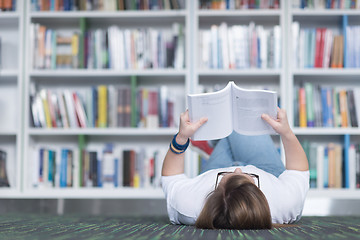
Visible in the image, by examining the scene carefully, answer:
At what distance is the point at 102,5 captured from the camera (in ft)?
9.92

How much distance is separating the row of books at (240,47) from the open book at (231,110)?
1.42 m

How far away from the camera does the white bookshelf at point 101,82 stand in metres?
2.92

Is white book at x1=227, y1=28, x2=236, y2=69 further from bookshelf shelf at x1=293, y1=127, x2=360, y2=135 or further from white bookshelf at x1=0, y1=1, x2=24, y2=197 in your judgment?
white bookshelf at x1=0, y1=1, x2=24, y2=197

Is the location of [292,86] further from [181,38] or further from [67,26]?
[67,26]

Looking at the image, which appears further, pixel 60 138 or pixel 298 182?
pixel 60 138

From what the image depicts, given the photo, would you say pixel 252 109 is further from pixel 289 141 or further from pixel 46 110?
pixel 46 110

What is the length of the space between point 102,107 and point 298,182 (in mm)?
1778

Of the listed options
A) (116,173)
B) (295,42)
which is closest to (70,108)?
(116,173)

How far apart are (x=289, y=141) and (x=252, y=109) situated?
154mm

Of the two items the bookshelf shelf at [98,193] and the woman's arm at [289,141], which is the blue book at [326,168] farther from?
the woman's arm at [289,141]

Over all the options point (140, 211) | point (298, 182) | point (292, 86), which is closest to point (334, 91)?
point (292, 86)

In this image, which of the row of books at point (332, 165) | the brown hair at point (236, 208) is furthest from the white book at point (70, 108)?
the brown hair at point (236, 208)

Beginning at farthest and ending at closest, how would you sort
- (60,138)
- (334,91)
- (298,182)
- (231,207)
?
(60,138) < (334,91) < (298,182) < (231,207)

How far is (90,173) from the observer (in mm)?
2965
